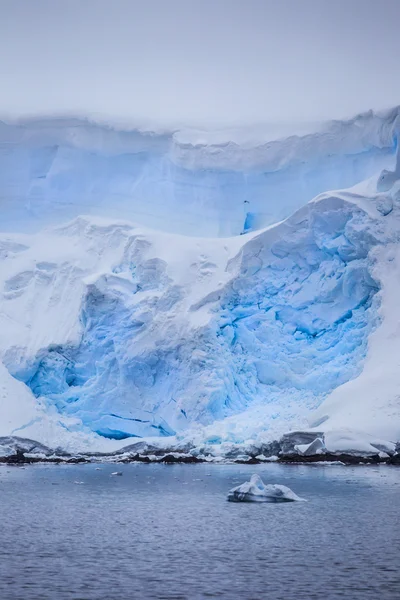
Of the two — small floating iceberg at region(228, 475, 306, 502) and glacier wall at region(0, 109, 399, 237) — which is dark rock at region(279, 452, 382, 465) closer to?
small floating iceberg at region(228, 475, 306, 502)

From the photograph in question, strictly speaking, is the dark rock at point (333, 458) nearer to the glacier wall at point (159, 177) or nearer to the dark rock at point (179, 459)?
the dark rock at point (179, 459)

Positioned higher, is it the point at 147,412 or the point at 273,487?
the point at 147,412

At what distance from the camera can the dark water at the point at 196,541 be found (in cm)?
902

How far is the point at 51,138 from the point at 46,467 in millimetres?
13181

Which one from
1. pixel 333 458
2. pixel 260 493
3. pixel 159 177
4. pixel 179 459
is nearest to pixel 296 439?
pixel 333 458

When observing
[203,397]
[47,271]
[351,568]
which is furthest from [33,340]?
[351,568]

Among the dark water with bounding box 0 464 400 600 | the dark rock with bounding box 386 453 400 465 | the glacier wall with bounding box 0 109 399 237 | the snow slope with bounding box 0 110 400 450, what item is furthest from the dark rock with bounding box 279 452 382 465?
the glacier wall with bounding box 0 109 399 237

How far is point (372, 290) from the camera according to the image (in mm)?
26953

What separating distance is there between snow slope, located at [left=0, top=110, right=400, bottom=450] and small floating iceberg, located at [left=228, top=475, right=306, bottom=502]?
817cm

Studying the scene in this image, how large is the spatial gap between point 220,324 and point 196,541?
1573cm

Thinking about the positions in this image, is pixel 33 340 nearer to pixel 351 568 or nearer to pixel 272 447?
pixel 272 447

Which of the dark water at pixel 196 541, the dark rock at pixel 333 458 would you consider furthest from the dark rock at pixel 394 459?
the dark water at pixel 196 541

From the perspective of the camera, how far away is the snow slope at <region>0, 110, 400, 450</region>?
85.8ft

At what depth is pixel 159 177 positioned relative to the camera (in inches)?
1288
